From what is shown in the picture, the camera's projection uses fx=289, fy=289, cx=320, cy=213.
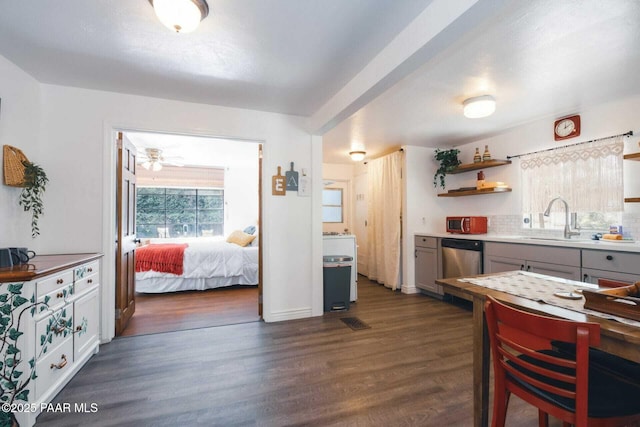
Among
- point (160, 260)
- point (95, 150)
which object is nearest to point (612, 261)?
point (95, 150)

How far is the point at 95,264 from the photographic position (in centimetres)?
249

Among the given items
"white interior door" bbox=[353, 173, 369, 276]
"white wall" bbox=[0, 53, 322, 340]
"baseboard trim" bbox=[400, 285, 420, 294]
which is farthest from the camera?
"white interior door" bbox=[353, 173, 369, 276]

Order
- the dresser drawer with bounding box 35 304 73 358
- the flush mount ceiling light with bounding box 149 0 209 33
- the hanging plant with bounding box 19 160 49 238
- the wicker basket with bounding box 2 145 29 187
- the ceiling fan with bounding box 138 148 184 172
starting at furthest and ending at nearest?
the ceiling fan with bounding box 138 148 184 172
the hanging plant with bounding box 19 160 49 238
the wicker basket with bounding box 2 145 29 187
the dresser drawer with bounding box 35 304 73 358
the flush mount ceiling light with bounding box 149 0 209 33

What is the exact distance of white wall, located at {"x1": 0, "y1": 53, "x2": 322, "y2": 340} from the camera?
256cm

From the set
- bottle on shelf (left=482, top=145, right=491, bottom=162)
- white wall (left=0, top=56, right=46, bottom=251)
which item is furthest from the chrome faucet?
white wall (left=0, top=56, right=46, bottom=251)

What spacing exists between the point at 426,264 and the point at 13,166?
4572mm

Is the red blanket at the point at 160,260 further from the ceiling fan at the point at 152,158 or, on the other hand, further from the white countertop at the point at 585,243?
the white countertop at the point at 585,243

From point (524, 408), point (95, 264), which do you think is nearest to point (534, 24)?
point (524, 408)

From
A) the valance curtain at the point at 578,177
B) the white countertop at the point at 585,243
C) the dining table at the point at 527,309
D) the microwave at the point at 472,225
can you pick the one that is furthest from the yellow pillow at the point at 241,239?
the valance curtain at the point at 578,177

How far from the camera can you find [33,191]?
2.37 m

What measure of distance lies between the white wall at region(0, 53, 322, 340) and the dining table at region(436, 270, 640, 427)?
2.18 m

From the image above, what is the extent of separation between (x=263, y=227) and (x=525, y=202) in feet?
11.0

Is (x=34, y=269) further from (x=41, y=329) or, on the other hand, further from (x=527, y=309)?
(x=527, y=309)

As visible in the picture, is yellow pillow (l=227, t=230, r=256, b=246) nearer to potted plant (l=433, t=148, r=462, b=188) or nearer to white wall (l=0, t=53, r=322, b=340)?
white wall (l=0, t=53, r=322, b=340)
